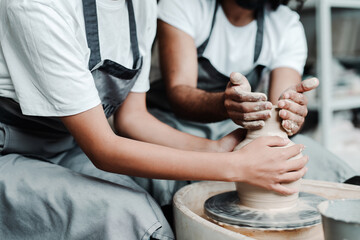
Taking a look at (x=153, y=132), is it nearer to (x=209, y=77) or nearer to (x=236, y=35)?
(x=209, y=77)

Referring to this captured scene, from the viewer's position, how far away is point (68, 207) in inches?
37.6

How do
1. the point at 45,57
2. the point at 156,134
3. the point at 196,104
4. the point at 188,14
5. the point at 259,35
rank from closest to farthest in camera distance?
1. the point at 45,57
2. the point at 156,134
3. the point at 196,104
4. the point at 188,14
5. the point at 259,35

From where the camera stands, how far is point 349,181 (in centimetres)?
128

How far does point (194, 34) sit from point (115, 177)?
2.14ft

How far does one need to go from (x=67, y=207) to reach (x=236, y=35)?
3.15 feet

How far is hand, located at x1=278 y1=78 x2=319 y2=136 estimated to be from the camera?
985 mm

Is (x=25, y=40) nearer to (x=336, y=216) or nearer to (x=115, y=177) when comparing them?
(x=115, y=177)

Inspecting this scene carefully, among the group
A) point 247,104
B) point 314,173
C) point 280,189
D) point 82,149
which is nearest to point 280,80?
point 314,173

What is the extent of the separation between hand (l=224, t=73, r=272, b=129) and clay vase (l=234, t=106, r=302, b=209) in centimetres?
2

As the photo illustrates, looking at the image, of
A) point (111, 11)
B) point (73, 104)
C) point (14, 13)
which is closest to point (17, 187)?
point (73, 104)

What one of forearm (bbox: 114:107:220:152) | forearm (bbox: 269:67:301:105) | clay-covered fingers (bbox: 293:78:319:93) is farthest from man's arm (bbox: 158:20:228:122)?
clay-covered fingers (bbox: 293:78:319:93)

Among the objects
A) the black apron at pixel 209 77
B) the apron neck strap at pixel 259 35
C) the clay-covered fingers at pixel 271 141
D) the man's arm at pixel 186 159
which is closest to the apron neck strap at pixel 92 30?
the man's arm at pixel 186 159

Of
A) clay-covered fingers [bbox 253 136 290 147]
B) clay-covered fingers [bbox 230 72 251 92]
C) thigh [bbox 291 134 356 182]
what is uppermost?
clay-covered fingers [bbox 230 72 251 92]

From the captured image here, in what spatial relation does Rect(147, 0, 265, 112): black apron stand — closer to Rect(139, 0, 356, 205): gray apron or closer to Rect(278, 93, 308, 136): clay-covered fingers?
Rect(139, 0, 356, 205): gray apron
